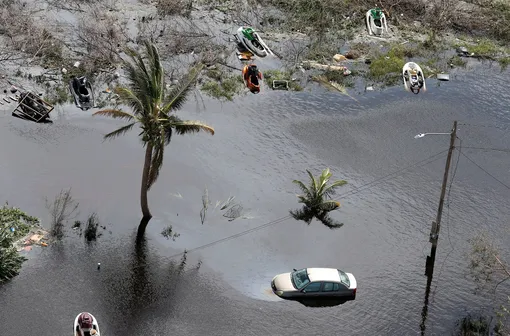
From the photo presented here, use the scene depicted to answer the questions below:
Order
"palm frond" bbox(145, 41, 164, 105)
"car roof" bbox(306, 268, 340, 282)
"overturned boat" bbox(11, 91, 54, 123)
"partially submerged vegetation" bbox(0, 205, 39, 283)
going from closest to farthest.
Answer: "partially submerged vegetation" bbox(0, 205, 39, 283) → "car roof" bbox(306, 268, 340, 282) → "palm frond" bbox(145, 41, 164, 105) → "overturned boat" bbox(11, 91, 54, 123)

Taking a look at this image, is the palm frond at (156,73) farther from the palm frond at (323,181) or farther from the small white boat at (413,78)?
the small white boat at (413,78)

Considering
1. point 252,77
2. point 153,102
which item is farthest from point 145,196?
point 252,77

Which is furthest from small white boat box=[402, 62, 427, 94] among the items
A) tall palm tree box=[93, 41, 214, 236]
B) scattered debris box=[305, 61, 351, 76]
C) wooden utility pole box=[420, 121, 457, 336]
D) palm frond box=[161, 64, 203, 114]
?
tall palm tree box=[93, 41, 214, 236]

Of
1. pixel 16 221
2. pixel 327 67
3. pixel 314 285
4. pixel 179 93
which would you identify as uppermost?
pixel 179 93

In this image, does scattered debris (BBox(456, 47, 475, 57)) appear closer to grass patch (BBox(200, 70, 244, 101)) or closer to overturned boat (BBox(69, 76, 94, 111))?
grass patch (BBox(200, 70, 244, 101))

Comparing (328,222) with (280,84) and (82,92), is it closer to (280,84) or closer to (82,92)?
(280,84)

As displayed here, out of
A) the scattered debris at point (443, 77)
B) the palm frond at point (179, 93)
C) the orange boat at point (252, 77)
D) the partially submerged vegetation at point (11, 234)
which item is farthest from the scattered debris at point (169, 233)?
the scattered debris at point (443, 77)
